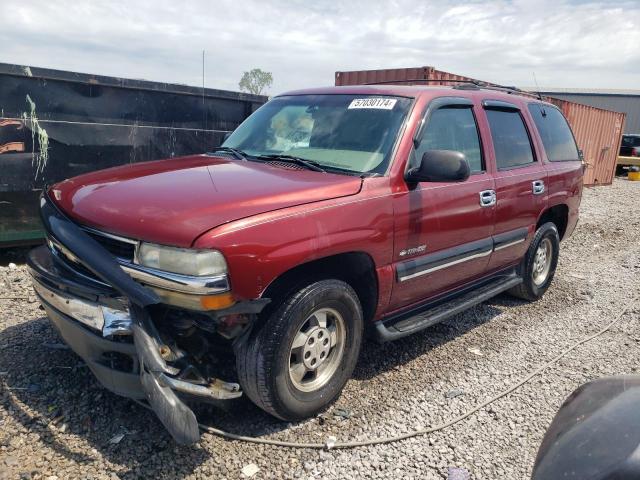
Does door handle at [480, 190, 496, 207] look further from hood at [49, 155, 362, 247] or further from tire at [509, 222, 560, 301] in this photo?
hood at [49, 155, 362, 247]

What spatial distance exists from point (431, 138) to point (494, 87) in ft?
6.13

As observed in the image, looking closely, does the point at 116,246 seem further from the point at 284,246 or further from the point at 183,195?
the point at 284,246

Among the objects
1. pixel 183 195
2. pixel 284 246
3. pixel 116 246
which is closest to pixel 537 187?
pixel 284 246

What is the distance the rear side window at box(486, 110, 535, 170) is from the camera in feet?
14.3

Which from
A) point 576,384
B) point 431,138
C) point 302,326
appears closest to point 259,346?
point 302,326

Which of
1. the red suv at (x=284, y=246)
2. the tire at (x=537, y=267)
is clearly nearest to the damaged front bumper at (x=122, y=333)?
the red suv at (x=284, y=246)

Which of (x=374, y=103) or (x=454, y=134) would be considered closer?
(x=374, y=103)

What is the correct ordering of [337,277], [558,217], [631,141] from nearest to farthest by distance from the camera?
[337,277]
[558,217]
[631,141]

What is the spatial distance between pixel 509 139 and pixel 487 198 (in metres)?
0.85

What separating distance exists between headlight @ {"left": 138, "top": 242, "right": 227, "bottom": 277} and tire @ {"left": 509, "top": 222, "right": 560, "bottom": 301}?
3579mm

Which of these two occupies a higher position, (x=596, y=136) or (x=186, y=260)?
(x=596, y=136)

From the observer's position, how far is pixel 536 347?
429 centimetres

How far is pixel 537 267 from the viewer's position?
5.35 meters

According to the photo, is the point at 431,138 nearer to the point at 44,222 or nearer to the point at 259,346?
the point at 259,346
